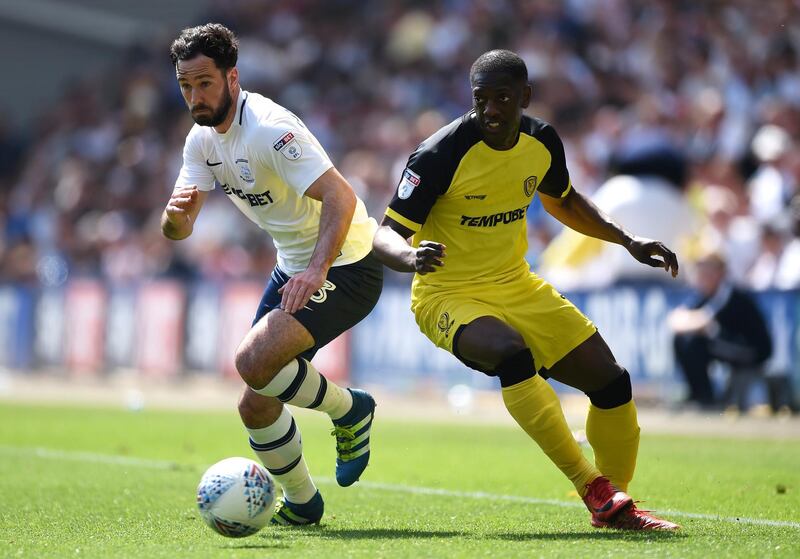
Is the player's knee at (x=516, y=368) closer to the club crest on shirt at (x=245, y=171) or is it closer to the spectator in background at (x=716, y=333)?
the club crest on shirt at (x=245, y=171)

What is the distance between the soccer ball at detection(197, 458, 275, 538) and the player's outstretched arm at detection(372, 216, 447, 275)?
48.8 inches

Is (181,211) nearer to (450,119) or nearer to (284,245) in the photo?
(284,245)

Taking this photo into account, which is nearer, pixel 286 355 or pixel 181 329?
pixel 286 355

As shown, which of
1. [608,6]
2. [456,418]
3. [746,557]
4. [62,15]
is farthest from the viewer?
[62,15]

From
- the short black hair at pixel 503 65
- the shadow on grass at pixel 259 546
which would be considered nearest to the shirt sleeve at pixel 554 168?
the short black hair at pixel 503 65

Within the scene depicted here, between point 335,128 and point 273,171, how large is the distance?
1587cm

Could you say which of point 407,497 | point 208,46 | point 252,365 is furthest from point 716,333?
point 208,46

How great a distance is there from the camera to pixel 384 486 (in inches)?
343

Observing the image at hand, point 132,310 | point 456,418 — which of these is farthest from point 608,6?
point 132,310

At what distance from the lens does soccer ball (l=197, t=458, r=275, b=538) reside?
599cm

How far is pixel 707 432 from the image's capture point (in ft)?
40.5

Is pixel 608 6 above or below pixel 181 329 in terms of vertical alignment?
above

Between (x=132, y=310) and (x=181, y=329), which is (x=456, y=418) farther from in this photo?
(x=132, y=310)

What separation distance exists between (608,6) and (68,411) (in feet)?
31.5
